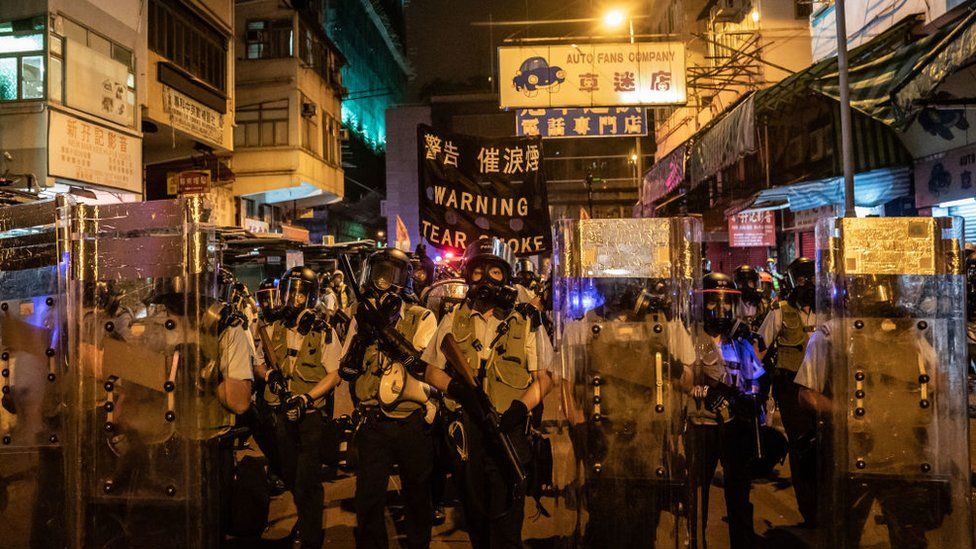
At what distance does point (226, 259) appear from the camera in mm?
19141

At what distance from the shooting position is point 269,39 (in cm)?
2589

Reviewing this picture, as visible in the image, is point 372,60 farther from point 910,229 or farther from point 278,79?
point 910,229

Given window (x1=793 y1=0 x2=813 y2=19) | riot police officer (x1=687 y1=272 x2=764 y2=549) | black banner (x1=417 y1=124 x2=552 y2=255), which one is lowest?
riot police officer (x1=687 y1=272 x2=764 y2=549)

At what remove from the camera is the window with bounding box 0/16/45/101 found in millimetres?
13539

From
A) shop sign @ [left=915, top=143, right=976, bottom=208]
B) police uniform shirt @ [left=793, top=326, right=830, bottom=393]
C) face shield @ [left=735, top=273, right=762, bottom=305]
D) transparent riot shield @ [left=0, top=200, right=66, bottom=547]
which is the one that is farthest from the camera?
shop sign @ [left=915, top=143, right=976, bottom=208]

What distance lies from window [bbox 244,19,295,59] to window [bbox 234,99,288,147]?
1889 millimetres

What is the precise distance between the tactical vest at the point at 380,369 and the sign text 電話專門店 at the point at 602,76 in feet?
27.7

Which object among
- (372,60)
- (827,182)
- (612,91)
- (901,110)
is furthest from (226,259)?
(372,60)

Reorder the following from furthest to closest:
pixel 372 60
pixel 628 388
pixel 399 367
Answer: pixel 372 60
pixel 399 367
pixel 628 388

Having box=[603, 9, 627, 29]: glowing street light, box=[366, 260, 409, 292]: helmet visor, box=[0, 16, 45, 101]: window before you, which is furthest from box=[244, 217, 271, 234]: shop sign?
box=[366, 260, 409, 292]: helmet visor

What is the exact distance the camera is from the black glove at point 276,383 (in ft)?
16.9

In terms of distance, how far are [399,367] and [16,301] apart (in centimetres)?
236

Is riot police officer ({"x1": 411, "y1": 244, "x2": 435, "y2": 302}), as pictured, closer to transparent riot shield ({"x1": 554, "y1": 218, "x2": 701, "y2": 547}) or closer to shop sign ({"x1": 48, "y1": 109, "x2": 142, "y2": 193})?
transparent riot shield ({"x1": 554, "y1": 218, "x2": 701, "y2": 547})

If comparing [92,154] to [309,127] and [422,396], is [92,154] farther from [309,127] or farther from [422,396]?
[422,396]
